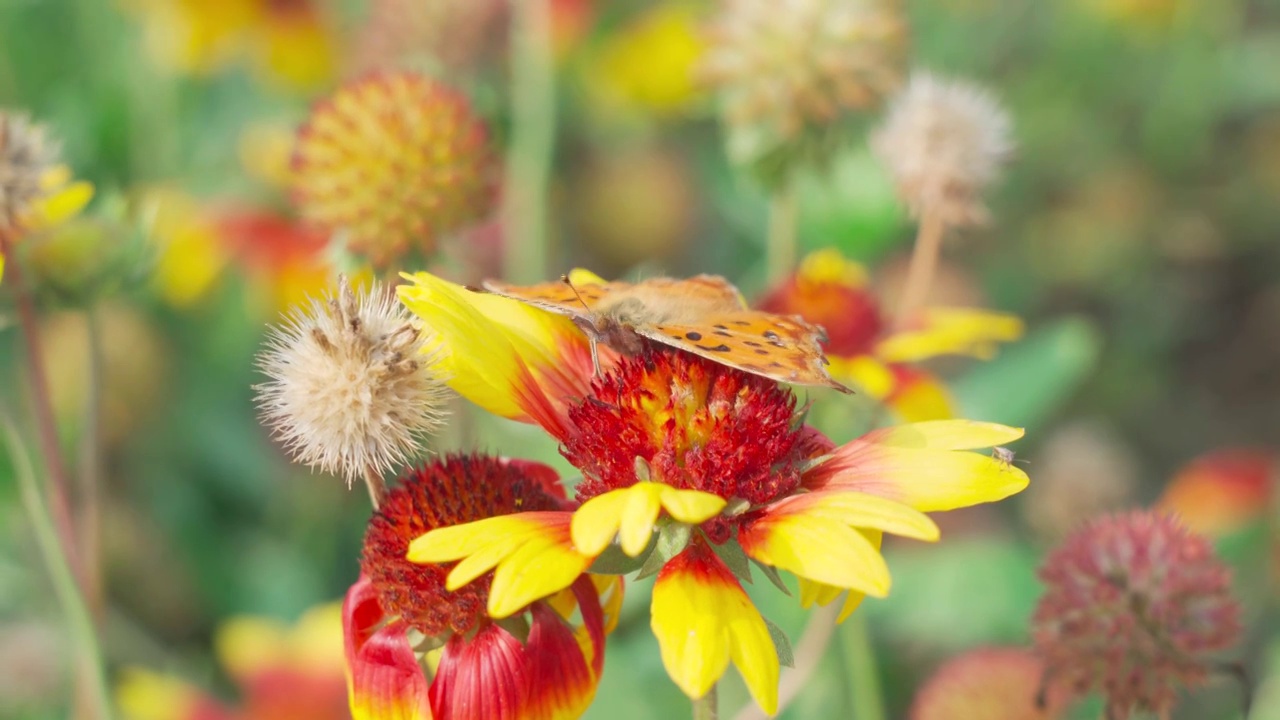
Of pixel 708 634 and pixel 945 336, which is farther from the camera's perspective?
pixel 945 336

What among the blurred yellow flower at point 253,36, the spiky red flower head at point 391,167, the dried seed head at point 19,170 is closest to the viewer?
the dried seed head at point 19,170

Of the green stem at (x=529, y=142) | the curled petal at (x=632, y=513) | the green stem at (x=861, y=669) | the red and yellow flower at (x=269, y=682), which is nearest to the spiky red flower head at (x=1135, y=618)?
the green stem at (x=861, y=669)

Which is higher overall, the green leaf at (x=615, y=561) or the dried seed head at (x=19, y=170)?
the dried seed head at (x=19, y=170)

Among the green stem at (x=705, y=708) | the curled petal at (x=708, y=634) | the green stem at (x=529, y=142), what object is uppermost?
the green stem at (x=529, y=142)

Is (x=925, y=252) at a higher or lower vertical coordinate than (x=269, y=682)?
higher

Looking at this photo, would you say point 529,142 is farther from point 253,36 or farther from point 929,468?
point 929,468

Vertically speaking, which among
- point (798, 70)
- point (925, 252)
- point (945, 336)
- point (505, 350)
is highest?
point (798, 70)

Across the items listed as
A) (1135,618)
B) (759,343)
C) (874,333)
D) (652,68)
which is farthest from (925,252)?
(652,68)

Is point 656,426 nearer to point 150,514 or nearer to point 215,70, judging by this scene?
point 150,514

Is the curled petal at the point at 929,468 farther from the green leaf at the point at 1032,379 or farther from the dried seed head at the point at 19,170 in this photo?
the green leaf at the point at 1032,379
